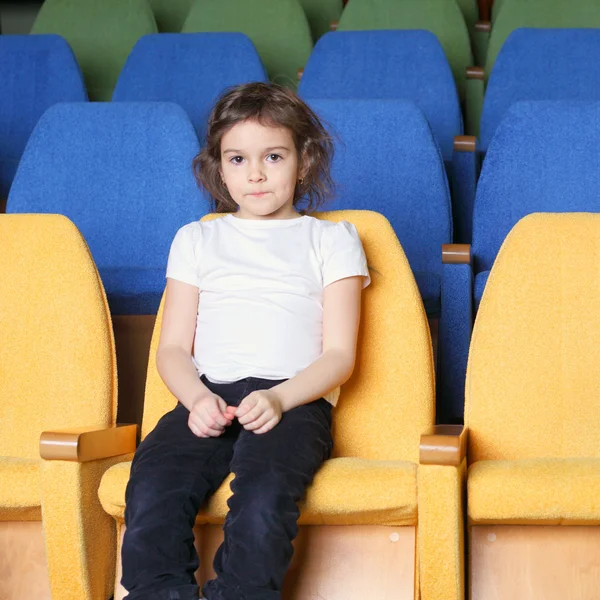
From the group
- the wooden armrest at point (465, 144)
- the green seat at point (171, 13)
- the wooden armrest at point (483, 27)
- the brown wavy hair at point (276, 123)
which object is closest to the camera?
the brown wavy hair at point (276, 123)

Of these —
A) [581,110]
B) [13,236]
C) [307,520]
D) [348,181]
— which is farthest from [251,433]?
[581,110]

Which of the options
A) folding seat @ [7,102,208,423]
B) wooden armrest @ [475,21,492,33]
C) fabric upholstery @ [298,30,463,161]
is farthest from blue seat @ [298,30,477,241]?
wooden armrest @ [475,21,492,33]

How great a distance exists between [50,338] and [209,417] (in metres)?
0.19

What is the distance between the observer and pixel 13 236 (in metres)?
0.82

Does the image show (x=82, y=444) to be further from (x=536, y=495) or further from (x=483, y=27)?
(x=483, y=27)

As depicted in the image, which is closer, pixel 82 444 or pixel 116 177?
pixel 82 444

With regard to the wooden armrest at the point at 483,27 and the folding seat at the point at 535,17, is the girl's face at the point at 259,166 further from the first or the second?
the wooden armrest at the point at 483,27

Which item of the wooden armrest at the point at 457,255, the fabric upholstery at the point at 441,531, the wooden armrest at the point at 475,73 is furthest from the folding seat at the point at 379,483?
the wooden armrest at the point at 475,73

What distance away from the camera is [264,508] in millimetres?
606

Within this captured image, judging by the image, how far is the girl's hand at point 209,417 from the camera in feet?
2.22

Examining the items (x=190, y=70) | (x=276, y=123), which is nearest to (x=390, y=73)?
(x=190, y=70)

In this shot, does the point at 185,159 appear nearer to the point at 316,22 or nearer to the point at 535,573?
the point at 535,573

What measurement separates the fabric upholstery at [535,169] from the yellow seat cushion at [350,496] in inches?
16.6

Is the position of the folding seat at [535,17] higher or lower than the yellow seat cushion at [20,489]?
higher
